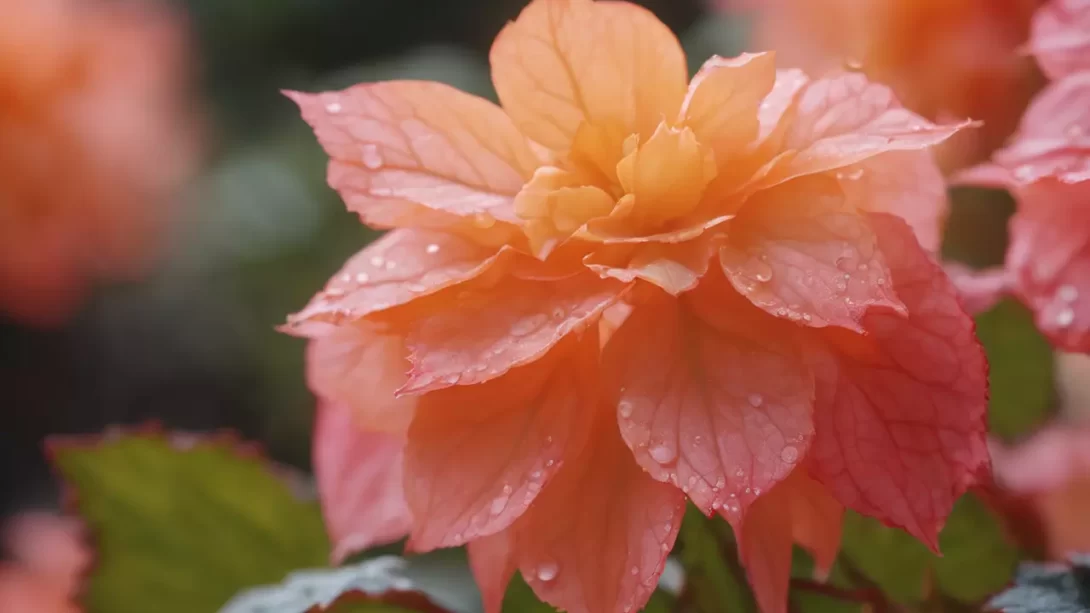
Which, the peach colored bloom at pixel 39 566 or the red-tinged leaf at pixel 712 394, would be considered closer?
the red-tinged leaf at pixel 712 394

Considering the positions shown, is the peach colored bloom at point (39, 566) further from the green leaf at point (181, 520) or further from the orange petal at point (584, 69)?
the orange petal at point (584, 69)

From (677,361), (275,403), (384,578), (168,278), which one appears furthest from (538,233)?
(168,278)

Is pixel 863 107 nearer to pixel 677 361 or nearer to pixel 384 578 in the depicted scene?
pixel 677 361

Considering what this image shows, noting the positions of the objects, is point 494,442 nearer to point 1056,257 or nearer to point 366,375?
point 366,375

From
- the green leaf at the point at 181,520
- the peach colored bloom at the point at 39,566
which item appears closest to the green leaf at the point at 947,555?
the green leaf at the point at 181,520

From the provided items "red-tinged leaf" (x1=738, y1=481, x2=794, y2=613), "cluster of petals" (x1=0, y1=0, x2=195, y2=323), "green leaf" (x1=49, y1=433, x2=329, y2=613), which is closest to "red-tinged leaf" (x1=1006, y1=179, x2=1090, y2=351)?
"red-tinged leaf" (x1=738, y1=481, x2=794, y2=613)

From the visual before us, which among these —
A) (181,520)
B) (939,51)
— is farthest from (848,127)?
(939,51)
